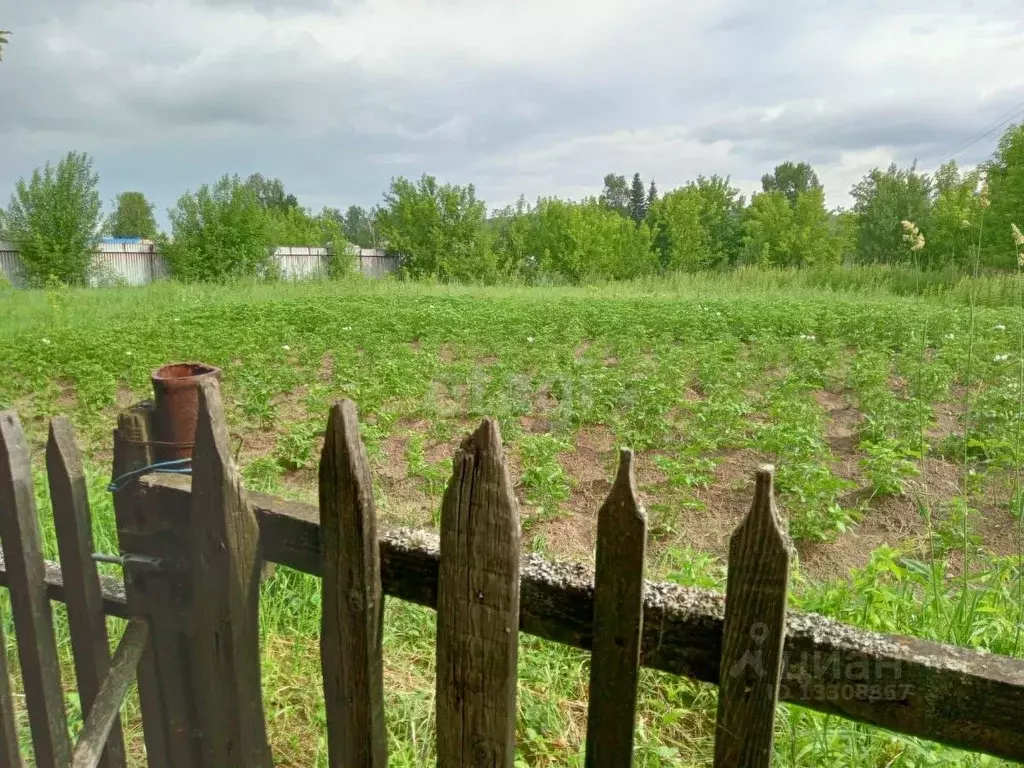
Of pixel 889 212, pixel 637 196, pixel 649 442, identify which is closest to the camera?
pixel 649 442

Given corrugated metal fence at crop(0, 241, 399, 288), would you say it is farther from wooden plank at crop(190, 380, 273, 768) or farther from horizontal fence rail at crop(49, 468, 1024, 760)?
horizontal fence rail at crop(49, 468, 1024, 760)

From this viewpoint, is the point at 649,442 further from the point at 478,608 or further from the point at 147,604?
the point at 478,608

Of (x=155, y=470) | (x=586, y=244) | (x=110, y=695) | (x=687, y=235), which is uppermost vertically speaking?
(x=687, y=235)

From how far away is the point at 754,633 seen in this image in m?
1.01

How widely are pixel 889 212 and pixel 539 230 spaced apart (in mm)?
18341

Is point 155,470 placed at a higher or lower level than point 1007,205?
lower

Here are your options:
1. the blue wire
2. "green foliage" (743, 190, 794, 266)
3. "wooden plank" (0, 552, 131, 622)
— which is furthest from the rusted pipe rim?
"green foliage" (743, 190, 794, 266)

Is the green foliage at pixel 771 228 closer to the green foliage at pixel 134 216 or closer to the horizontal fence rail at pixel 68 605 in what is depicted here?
the horizontal fence rail at pixel 68 605

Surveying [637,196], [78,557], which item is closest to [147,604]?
[78,557]

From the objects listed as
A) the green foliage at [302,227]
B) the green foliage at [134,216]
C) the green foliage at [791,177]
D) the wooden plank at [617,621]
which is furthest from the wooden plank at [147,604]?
the green foliage at [791,177]

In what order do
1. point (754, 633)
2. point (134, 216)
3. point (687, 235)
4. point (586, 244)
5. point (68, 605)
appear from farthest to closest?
1. point (134, 216)
2. point (687, 235)
3. point (586, 244)
4. point (68, 605)
5. point (754, 633)

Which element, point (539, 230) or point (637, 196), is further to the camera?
point (637, 196)

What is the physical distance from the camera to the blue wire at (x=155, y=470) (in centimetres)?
154

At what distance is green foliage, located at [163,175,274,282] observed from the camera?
31266 mm
